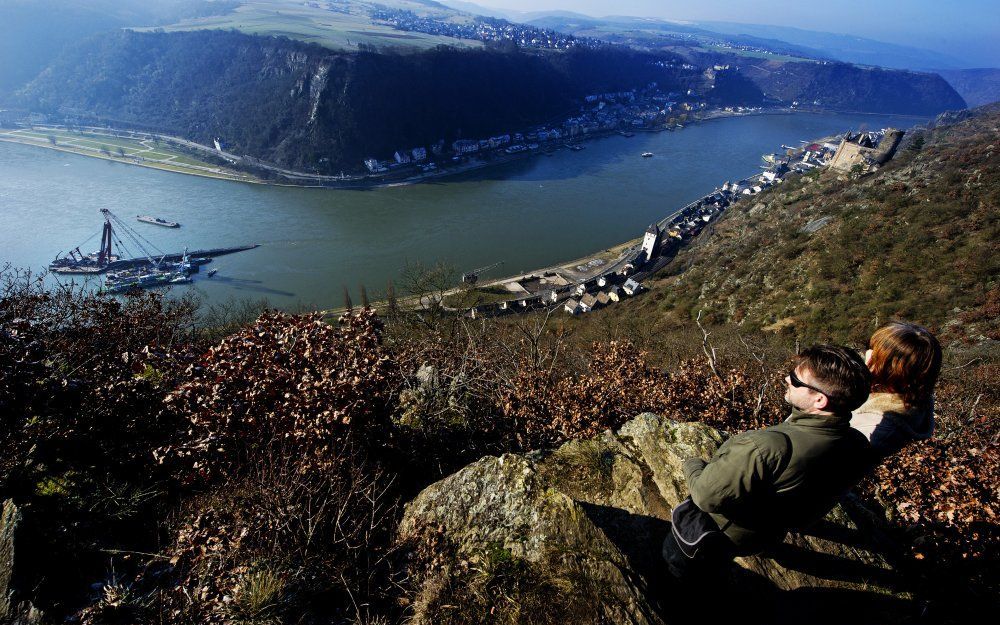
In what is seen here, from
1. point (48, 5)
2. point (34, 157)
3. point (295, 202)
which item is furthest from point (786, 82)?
point (48, 5)

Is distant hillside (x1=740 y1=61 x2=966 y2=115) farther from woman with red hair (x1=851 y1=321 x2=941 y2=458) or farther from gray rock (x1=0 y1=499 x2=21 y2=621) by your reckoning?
Answer: gray rock (x1=0 y1=499 x2=21 y2=621)

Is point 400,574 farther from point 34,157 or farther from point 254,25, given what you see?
point 254,25

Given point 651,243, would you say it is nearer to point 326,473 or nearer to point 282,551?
point 326,473

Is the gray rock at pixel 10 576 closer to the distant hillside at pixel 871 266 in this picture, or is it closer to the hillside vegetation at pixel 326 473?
the hillside vegetation at pixel 326 473

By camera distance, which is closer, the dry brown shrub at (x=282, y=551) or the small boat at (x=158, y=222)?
the dry brown shrub at (x=282, y=551)

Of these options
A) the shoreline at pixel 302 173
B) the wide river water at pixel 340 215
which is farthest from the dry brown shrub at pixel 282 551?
the shoreline at pixel 302 173

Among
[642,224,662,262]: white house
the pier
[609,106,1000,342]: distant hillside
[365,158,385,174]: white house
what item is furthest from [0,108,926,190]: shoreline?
[609,106,1000,342]: distant hillside
